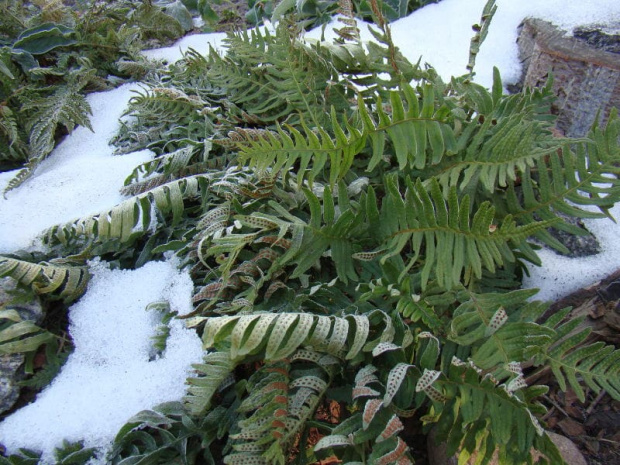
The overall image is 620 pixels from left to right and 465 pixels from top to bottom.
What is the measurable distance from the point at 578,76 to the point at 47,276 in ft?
8.08

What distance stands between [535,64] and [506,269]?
1.38 meters

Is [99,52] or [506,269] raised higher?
[99,52]

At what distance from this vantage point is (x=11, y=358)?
173 cm

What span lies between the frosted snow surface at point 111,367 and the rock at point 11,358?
0.08 m

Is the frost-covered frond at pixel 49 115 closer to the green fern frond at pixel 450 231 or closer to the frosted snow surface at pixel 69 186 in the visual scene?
the frosted snow surface at pixel 69 186

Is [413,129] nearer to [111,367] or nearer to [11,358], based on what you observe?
[111,367]

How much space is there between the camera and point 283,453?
1.34m

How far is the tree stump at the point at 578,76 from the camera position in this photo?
2301mm

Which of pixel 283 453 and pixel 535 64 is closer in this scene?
pixel 283 453

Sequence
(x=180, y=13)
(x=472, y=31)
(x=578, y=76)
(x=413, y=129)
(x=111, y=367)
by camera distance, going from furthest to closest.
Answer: (x=180, y=13)
(x=472, y=31)
(x=578, y=76)
(x=111, y=367)
(x=413, y=129)

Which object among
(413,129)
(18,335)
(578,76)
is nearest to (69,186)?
(18,335)

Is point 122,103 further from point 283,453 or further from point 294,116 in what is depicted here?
point 283,453

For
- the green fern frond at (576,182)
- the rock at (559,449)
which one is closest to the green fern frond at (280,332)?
the rock at (559,449)

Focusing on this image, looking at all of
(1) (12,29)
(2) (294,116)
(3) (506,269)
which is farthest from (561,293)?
(1) (12,29)
